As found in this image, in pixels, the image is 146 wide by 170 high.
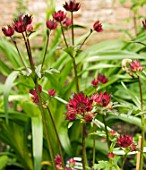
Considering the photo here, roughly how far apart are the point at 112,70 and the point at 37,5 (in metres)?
2.81

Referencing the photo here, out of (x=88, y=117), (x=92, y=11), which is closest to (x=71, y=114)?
(x=88, y=117)

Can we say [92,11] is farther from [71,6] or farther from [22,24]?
[22,24]

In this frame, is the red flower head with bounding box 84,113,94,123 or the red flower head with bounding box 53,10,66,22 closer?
the red flower head with bounding box 84,113,94,123

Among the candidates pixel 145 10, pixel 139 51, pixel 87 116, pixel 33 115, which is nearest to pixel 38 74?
pixel 87 116

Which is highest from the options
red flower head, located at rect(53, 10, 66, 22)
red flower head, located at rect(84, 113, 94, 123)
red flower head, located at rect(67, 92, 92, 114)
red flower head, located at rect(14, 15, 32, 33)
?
red flower head, located at rect(53, 10, 66, 22)

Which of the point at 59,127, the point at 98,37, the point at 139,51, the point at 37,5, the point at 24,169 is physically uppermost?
the point at 37,5

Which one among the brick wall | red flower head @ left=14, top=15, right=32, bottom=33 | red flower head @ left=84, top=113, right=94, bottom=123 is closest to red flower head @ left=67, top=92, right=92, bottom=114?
red flower head @ left=84, top=113, right=94, bottom=123

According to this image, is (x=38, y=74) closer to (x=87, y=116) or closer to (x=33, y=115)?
(x=87, y=116)

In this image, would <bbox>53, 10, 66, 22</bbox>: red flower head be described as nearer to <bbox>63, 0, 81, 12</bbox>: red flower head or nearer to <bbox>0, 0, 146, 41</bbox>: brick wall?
<bbox>63, 0, 81, 12</bbox>: red flower head

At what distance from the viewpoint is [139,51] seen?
224 centimetres

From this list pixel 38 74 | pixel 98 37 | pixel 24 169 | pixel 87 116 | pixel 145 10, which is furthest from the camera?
pixel 98 37

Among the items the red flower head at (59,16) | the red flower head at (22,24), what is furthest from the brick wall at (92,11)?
the red flower head at (22,24)

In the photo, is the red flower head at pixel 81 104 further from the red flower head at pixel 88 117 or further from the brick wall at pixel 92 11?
the brick wall at pixel 92 11

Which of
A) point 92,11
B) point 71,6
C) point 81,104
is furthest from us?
point 92,11
